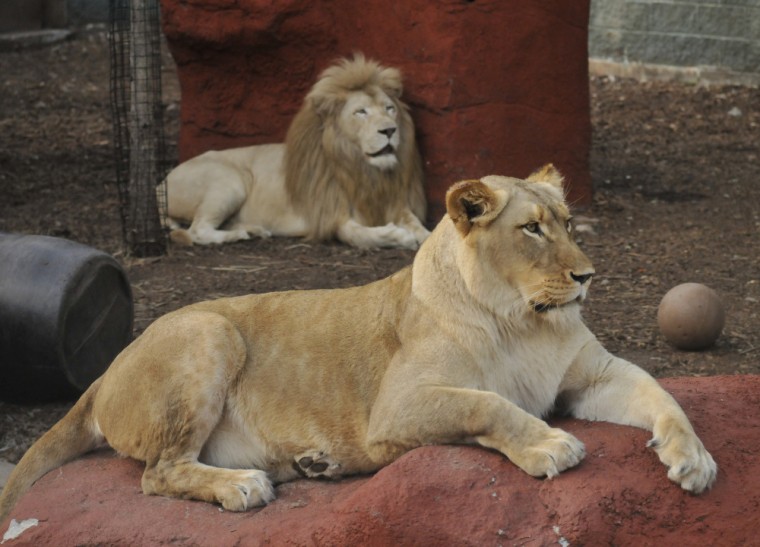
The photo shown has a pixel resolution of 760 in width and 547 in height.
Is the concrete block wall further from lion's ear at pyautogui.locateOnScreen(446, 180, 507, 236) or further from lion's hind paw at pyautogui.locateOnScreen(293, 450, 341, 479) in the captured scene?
lion's hind paw at pyautogui.locateOnScreen(293, 450, 341, 479)

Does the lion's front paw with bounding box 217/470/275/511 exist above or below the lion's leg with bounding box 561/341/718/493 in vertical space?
below

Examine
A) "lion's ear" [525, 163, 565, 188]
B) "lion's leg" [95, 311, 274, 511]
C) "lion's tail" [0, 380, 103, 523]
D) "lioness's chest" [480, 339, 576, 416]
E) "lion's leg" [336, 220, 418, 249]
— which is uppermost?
"lion's ear" [525, 163, 565, 188]

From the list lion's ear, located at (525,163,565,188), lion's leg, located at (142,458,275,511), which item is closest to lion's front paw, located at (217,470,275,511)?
lion's leg, located at (142,458,275,511)

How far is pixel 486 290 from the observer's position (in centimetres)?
412

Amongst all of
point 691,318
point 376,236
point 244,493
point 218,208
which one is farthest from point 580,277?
point 218,208

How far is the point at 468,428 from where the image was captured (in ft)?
12.9

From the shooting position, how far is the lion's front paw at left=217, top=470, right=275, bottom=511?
4160 mm

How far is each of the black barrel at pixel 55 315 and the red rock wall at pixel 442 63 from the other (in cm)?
368

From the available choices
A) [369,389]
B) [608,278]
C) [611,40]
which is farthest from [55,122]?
[369,389]

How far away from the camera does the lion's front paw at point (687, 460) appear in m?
3.73

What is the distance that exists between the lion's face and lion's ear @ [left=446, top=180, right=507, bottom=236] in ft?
17.0

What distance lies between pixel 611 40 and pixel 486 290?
11.1 m

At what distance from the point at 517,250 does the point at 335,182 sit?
565 centimetres

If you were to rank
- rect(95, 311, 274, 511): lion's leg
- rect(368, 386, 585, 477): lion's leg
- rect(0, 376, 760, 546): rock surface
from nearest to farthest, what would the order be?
rect(0, 376, 760, 546): rock surface → rect(368, 386, 585, 477): lion's leg → rect(95, 311, 274, 511): lion's leg
